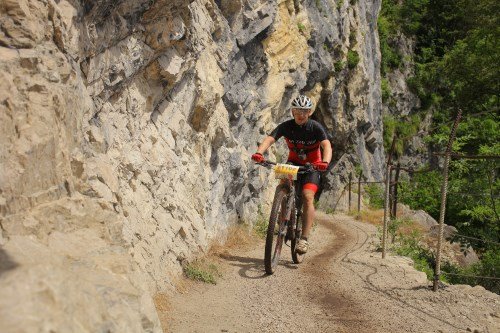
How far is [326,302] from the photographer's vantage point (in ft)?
16.5

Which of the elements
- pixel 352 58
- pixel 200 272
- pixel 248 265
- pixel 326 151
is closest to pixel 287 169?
pixel 326 151

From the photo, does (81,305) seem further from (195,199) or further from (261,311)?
(195,199)

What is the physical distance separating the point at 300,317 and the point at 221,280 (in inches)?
52.4

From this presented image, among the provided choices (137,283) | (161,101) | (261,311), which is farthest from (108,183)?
(161,101)

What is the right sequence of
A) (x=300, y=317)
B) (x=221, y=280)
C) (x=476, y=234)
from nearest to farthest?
(x=300, y=317)
(x=221, y=280)
(x=476, y=234)

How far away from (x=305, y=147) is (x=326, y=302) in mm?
2362

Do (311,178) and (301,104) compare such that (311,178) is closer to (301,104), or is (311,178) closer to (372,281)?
(301,104)

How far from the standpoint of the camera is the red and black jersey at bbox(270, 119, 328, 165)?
256 inches

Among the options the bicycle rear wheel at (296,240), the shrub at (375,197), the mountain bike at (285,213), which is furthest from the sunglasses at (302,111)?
the shrub at (375,197)

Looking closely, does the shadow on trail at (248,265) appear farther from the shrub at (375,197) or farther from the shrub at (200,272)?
the shrub at (375,197)

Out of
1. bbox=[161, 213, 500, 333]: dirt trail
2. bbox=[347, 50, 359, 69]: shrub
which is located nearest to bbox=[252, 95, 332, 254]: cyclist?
bbox=[161, 213, 500, 333]: dirt trail

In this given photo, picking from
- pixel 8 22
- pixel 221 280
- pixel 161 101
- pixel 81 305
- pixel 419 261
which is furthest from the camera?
pixel 419 261

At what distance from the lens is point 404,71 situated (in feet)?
93.6

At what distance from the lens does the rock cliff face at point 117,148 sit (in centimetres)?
252
